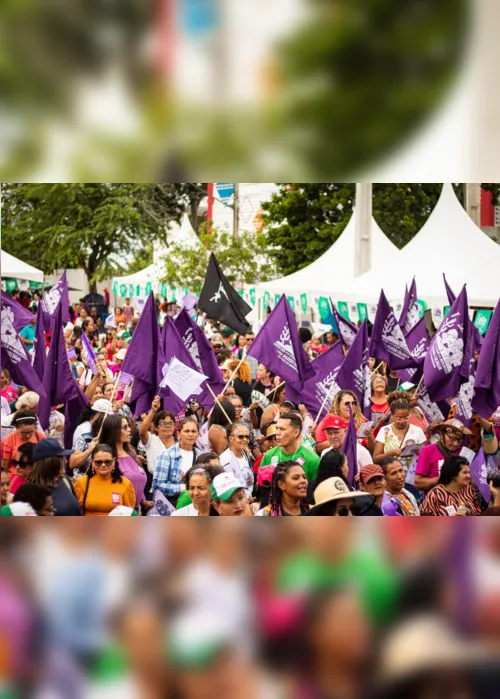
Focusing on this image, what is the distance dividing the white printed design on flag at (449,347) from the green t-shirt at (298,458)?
2.09 metres

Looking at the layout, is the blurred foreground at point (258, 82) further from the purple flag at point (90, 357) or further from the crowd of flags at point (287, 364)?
the purple flag at point (90, 357)

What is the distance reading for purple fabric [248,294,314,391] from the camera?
9.70 metres

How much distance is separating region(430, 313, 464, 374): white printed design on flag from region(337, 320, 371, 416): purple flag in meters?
0.62

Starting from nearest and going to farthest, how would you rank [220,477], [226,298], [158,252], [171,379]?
[220,477], [171,379], [226,298], [158,252]

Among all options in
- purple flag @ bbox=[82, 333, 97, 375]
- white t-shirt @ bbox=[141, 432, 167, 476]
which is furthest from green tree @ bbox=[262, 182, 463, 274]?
white t-shirt @ bbox=[141, 432, 167, 476]

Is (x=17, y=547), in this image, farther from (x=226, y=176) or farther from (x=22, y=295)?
(x=22, y=295)

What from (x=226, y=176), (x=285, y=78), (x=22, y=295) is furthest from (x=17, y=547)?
(x=22, y=295)

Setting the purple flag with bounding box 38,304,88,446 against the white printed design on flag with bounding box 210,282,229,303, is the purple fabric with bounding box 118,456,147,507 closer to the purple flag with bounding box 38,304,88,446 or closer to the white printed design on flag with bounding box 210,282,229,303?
the purple flag with bounding box 38,304,88,446

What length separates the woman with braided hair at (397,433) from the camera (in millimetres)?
8391

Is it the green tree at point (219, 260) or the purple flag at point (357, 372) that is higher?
the green tree at point (219, 260)

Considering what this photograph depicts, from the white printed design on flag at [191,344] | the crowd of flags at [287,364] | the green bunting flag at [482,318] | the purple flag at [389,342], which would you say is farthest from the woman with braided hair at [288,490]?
the green bunting flag at [482,318]

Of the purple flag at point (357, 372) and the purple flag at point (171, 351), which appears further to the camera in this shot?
the purple flag at point (171, 351)

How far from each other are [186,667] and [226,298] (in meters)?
10.1

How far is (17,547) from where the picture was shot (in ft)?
8.54
